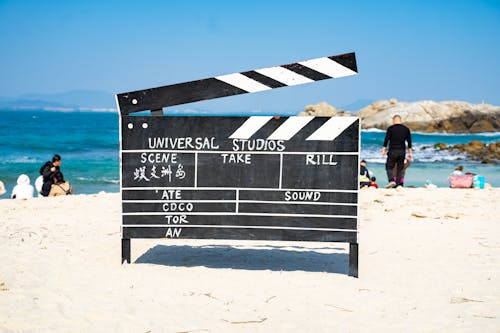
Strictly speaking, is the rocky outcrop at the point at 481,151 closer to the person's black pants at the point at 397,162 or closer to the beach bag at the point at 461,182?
the beach bag at the point at 461,182

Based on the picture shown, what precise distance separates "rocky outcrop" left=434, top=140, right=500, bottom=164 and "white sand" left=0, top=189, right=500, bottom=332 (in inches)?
1174

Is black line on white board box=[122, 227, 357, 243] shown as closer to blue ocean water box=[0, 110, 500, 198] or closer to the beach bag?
the beach bag

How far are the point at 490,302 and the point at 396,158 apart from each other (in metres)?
7.75

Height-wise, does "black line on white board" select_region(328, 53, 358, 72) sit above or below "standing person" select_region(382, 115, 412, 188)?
above

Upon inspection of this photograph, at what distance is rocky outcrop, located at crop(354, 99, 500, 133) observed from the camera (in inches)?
3248

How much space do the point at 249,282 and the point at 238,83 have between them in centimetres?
188

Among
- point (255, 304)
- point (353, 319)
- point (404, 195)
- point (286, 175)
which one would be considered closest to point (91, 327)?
point (255, 304)

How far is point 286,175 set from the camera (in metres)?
6.04

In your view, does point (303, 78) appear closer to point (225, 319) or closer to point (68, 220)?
point (225, 319)

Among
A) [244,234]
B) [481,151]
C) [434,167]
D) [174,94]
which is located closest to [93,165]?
[434,167]

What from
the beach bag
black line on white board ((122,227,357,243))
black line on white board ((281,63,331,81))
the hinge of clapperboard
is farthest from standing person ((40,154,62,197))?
black line on white board ((281,63,331,81))

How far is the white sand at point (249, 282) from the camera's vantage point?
474cm

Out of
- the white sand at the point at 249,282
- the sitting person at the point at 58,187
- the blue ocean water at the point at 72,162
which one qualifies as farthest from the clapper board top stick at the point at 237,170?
the blue ocean water at the point at 72,162

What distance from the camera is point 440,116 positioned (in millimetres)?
85125
